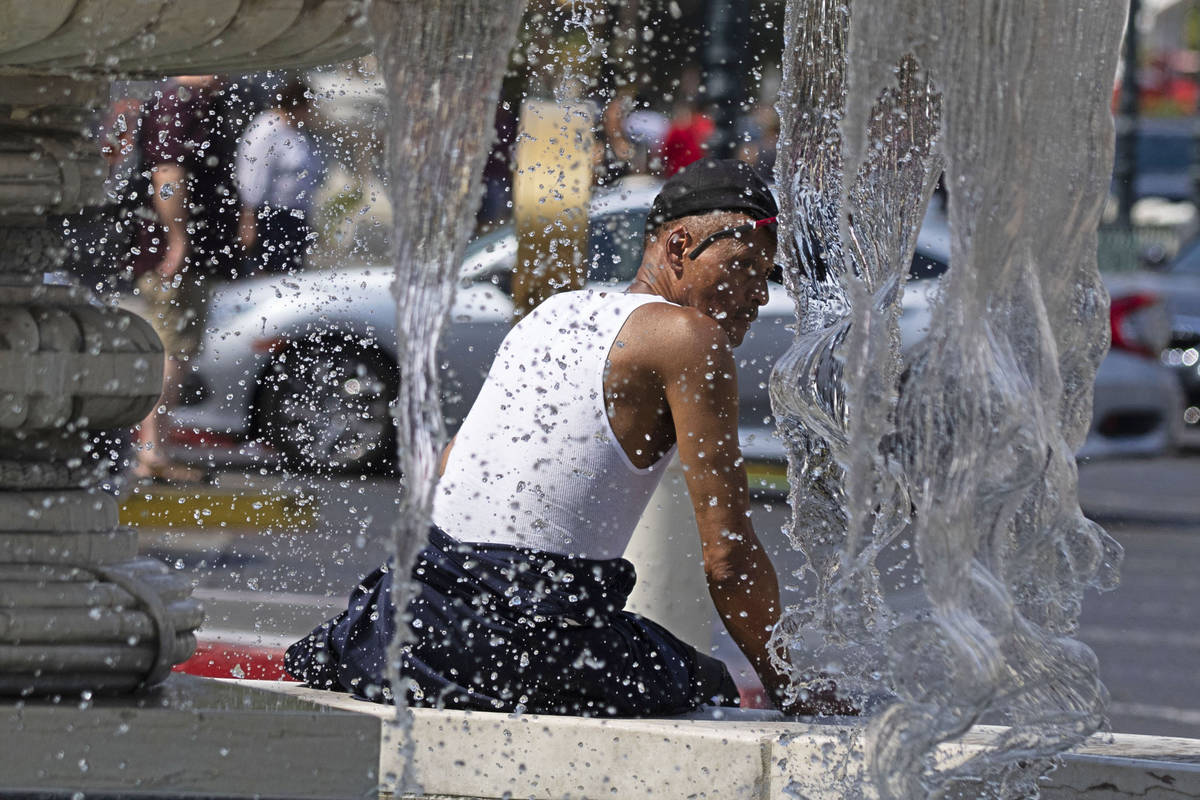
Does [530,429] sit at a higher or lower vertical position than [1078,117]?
lower

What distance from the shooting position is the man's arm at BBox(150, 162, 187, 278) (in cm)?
794

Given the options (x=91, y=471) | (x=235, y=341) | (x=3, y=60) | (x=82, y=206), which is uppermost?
(x=3, y=60)

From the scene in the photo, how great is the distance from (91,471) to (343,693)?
571mm

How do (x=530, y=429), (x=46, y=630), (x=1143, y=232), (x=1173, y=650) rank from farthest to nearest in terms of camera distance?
(x=1143, y=232)
(x=1173, y=650)
(x=530, y=429)
(x=46, y=630)

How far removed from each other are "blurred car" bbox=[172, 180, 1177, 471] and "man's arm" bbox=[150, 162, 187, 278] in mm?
511

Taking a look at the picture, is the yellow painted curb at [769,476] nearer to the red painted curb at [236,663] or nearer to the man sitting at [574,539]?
the red painted curb at [236,663]

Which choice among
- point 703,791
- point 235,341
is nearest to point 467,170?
point 703,791

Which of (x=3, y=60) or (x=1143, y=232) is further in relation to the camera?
(x=1143, y=232)

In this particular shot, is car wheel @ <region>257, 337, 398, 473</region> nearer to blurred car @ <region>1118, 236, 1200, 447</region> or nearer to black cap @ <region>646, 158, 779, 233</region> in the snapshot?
black cap @ <region>646, 158, 779, 233</region>

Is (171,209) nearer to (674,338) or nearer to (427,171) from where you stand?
(674,338)

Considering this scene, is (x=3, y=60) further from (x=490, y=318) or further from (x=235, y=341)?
(x=235, y=341)

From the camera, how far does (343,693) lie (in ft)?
11.1

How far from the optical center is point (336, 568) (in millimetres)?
7242

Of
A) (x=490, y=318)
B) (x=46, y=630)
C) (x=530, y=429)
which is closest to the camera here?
(x=46, y=630)
